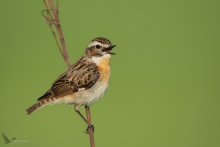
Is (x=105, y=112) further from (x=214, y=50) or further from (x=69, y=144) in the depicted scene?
(x=214, y=50)

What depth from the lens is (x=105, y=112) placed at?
11.7m

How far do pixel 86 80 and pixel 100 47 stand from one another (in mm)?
464

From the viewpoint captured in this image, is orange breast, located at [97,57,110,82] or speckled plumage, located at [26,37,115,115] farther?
orange breast, located at [97,57,110,82]

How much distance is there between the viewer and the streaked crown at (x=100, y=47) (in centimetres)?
592

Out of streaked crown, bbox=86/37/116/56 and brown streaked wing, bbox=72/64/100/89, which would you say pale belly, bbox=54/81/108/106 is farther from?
streaked crown, bbox=86/37/116/56

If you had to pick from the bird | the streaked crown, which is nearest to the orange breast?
the bird

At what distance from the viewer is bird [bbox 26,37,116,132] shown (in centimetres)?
598

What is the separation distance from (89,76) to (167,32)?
1059 centimetres

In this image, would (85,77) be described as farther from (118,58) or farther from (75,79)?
(118,58)

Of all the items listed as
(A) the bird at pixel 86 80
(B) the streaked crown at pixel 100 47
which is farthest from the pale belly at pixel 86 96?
(B) the streaked crown at pixel 100 47

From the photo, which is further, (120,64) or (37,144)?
(120,64)

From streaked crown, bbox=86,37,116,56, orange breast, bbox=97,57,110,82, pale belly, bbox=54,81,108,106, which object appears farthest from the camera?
orange breast, bbox=97,57,110,82

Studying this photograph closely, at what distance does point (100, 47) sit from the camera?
6.00 meters

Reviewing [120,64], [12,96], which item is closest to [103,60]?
[12,96]
